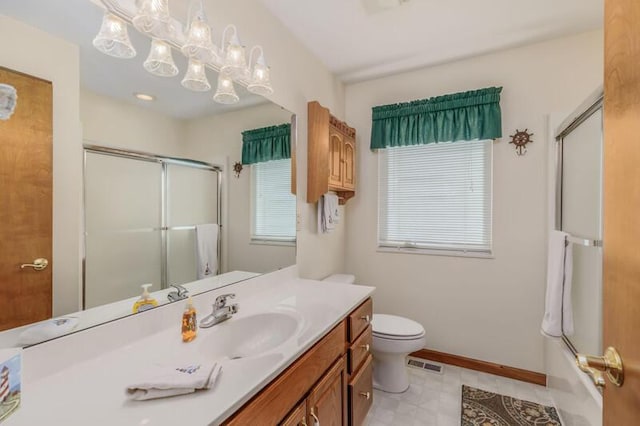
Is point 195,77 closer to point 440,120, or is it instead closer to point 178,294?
point 178,294

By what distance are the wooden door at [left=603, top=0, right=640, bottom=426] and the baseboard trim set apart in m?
1.80

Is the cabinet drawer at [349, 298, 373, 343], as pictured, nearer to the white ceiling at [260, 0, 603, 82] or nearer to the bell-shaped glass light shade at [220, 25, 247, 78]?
the bell-shaped glass light shade at [220, 25, 247, 78]

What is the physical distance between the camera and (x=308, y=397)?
1008 mm

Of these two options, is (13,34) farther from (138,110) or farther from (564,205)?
(564,205)

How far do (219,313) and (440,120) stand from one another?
2121 mm

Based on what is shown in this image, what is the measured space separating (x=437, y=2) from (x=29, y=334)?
2.38m

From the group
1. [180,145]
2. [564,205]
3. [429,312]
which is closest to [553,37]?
[564,205]

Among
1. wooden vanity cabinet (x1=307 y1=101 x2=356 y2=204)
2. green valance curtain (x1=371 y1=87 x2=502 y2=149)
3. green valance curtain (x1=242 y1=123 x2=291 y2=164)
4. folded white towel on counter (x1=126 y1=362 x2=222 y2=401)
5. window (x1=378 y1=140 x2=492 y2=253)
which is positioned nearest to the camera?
folded white towel on counter (x1=126 y1=362 x2=222 y2=401)

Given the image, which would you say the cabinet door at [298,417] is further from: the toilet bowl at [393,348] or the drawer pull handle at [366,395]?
the toilet bowl at [393,348]

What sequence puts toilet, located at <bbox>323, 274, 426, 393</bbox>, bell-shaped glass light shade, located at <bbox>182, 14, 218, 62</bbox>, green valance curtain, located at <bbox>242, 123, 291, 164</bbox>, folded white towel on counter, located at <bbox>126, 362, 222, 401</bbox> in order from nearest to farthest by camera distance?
folded white towel on counter, located at <bbox>126, 362, 222, 401</bbox> < bell-shaped glass light shade, located at <bbox>182, 14, 218, 62</bbox> < green valance curtain, located at <bbox>242, 123, 291, 164</bbox> < toilet, located at <bbox>323, 274, 426, 393</bbox>

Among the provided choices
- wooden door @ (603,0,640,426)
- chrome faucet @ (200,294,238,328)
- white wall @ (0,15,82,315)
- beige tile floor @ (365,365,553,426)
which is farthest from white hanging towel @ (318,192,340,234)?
wooden door @ (603,0,640,426)

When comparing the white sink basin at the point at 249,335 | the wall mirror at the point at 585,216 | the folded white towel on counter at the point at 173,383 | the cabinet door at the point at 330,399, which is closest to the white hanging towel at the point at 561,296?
the wall mirror at the point at 585,216

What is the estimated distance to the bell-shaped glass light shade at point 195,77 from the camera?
1233mm

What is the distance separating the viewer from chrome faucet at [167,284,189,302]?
117 cm
